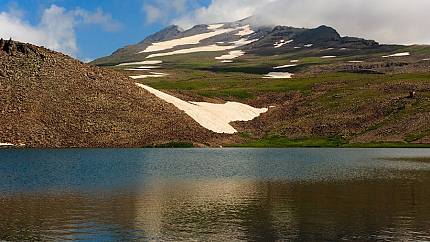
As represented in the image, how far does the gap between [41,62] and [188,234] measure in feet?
330

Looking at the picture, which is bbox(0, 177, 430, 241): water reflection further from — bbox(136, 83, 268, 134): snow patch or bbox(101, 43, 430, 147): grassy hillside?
bbox(136, 83, 268, 134): snow patch

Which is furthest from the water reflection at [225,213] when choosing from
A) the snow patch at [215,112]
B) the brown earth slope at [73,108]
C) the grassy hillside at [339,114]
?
the snow patch at [215,112]

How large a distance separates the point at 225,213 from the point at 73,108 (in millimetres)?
82230

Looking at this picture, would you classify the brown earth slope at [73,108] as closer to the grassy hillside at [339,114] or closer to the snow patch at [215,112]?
the snow patch at [215,112]

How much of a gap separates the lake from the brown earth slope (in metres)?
33.9

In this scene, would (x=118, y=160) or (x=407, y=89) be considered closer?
(x=118, y=160)

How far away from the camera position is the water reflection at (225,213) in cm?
3031

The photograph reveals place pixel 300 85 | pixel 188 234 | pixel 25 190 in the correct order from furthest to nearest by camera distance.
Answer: pixel 300 85, pixel 25 190, pixel 188 234

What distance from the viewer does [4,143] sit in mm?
100938

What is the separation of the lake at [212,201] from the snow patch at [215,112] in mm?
53063

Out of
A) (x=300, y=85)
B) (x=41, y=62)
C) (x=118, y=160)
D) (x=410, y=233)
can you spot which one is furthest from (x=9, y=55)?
(x=410, y=233)

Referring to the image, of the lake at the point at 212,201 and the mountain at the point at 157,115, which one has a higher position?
the mountain at the point at 157,115

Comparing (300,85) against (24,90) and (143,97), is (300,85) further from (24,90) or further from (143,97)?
(24,90)

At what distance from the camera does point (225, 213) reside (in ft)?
121
